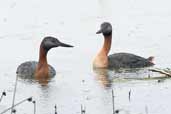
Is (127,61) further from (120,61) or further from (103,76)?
(103,76)

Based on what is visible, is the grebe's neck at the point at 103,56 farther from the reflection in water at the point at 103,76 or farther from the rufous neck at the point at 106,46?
the reflection in water at the point at 103,76

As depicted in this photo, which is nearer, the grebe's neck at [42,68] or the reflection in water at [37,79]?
the reflection in water at [37,79]

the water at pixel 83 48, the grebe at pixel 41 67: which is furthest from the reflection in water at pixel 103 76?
the grebe at pixel 41 67

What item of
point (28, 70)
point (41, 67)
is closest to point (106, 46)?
point (41, 67)

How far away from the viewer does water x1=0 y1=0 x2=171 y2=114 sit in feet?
37.5

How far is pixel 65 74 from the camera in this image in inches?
559

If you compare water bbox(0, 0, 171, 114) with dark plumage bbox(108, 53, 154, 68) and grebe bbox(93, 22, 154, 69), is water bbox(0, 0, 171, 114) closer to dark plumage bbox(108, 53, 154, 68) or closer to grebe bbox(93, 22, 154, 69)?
grebe bbox(93, 22, 154, 69)

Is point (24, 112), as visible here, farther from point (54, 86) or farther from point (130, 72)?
point (130, 72)

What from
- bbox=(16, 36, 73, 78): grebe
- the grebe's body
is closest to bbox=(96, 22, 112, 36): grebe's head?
bbox=(16, 36, 73, 78): grebe

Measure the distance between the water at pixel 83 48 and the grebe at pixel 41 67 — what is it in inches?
7.6

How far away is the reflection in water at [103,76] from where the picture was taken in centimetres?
1321

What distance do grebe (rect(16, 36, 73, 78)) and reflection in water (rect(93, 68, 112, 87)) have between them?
83 centimetres

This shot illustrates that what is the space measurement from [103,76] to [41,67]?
1.20 metres

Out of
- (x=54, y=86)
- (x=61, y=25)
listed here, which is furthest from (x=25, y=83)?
(x=61, y=25)
